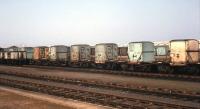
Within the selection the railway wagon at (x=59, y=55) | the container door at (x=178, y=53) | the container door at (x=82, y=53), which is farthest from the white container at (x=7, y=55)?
the container door at (x=178, y=53)

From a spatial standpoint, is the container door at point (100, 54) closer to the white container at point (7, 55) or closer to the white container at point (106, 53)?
the white container at point (106, 53)

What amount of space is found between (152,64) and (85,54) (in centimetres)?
1372

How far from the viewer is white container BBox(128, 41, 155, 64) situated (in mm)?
33188

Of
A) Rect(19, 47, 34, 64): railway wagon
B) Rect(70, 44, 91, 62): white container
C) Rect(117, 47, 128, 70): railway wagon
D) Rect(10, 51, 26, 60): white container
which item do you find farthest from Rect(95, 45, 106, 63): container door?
Rect(10, 51, 26, 60): white container

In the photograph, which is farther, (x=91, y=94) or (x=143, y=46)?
(x=143, y=46)

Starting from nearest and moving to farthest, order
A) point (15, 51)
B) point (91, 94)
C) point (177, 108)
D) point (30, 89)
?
point (177, 108)
point (91, 94)
point (30, 89)
point (15, 51)

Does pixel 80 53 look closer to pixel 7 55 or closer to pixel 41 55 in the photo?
pixel 41 55

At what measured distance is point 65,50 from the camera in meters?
48.3

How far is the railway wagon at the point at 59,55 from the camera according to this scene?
47531 mm

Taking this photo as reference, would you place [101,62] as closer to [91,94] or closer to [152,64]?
[152,64]

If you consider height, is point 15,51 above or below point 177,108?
above

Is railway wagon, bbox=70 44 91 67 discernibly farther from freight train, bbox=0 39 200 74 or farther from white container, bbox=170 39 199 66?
white container, bbox=170 39 199 66

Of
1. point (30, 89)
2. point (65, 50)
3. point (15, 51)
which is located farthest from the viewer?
point (15, 51)

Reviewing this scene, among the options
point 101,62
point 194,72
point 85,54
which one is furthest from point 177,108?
point 85,54
